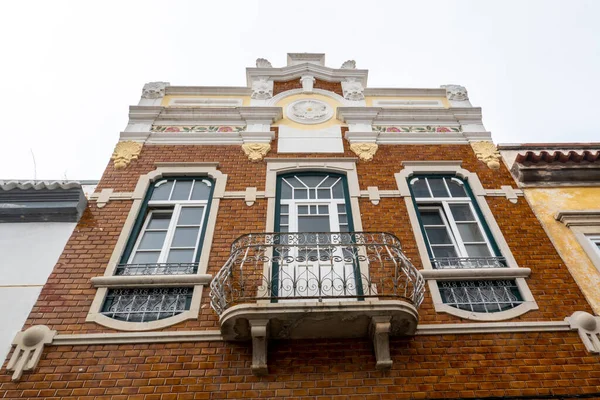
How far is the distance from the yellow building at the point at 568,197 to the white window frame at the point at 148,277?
216 inches

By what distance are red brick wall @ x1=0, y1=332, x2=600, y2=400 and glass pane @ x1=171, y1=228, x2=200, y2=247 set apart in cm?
188

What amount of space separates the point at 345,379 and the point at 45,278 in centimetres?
446

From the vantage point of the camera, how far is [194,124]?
962cm

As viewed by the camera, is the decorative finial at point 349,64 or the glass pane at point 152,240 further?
the decorative finial at point 349,64

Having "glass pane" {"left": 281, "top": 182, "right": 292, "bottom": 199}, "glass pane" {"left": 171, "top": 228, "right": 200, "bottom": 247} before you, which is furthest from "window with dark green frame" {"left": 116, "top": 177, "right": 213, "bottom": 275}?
"glass pane" {"left": 281, "top": 182, "right": 292, "bottom": 199}

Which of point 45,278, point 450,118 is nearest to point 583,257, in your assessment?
point 450,118

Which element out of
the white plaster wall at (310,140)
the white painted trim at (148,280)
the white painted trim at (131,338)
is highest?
the white plaster wall at (310,140)

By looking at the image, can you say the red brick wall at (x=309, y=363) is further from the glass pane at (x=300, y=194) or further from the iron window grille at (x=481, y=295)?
the glass pane at (x=300, y=194)

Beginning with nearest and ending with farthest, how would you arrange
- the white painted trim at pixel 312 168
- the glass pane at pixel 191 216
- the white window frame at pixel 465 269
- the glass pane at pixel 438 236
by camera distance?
the white window frame at pixel 465 269, the glass pane at pixel 438 236, the glass pane at pixel 191 216, the white painted trim at pixel 312 168

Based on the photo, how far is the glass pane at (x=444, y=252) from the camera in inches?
279

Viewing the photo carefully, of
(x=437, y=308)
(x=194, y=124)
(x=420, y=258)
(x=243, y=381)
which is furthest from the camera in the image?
(x=194, y=124)

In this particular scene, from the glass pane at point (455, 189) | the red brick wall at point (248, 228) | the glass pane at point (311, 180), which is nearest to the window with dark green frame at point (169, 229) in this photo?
the red brick wall at point (248, 228)

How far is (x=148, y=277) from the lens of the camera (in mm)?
6191

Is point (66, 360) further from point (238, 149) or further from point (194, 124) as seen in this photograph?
point (194, 124)
